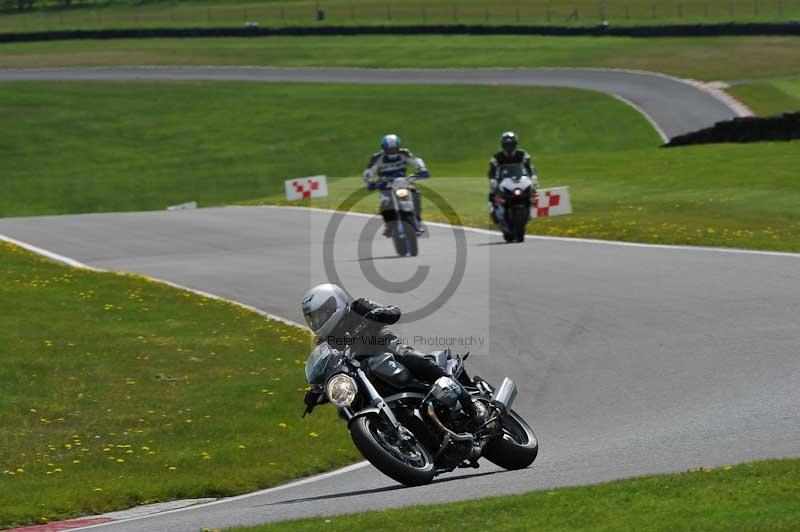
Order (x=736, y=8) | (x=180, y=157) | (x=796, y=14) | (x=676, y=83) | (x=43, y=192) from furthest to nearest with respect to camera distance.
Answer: (x=736, y=8)
(x=796, y=14)
(x=676, y=83)
(x=180, y=157)
(x=43, y=192)

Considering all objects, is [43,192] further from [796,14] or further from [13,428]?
[796,14]

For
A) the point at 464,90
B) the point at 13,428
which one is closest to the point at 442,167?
the point at 464,90

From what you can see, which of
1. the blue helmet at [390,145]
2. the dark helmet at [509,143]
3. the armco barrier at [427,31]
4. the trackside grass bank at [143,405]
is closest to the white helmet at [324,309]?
the trackside grass bank at [143,405]

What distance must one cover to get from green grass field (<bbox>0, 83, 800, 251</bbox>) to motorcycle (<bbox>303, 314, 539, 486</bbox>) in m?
13.8

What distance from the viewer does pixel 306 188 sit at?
3609cm

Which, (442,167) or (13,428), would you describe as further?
(442,167)

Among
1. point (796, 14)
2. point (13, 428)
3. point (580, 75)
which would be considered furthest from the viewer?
point (796, 14)

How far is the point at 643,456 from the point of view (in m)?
10.7

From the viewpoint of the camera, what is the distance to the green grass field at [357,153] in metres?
29.5

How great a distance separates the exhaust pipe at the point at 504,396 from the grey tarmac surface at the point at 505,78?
37.1m

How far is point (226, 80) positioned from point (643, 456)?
52.9 metres

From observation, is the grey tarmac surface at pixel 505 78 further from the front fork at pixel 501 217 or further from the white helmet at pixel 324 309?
the white helmet at pixel 324 309

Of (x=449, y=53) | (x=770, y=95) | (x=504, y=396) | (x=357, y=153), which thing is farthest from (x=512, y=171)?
(x=449, y=53)

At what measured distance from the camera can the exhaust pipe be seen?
34.8ft
